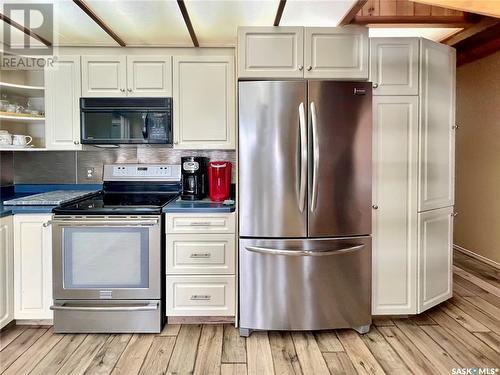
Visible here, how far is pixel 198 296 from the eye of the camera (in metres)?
2.56

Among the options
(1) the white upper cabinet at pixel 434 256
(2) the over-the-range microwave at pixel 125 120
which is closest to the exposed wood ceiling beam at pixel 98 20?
(2) the over-the-range microwave at pixel 125 120

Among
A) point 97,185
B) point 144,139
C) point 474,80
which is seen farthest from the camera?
point 474,80

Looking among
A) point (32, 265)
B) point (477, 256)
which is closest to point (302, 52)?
point (32, 265)

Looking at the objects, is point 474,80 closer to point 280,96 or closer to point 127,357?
point 280,96

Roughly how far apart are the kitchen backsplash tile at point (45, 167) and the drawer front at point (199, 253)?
1333 millimetres

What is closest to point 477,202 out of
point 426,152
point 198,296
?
point 426,152

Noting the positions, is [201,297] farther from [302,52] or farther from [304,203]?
[302,52]

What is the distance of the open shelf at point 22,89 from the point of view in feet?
9.14

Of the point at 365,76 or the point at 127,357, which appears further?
the point at 365,76

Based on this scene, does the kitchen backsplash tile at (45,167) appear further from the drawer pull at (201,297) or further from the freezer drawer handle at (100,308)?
the drawer pull at (201,297)

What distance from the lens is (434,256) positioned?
2.65m

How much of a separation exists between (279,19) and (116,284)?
7.14 ft

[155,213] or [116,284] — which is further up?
[155,213]

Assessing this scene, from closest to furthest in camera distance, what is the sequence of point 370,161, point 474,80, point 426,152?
point 370,161 < point 426,152 < point 474,80
